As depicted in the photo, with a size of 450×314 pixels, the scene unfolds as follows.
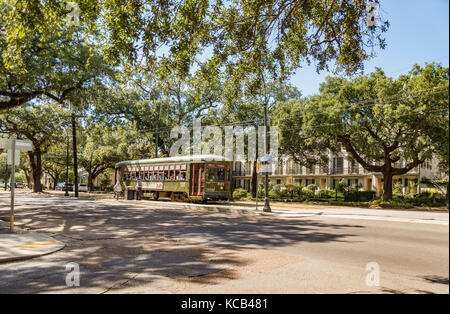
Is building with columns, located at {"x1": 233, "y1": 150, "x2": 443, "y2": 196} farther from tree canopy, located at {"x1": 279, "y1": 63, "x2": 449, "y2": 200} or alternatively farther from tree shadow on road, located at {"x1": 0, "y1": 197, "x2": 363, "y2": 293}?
tree shadow on road, located at {"x1": 0, "y1": 197, "x2": 363, "y2": 293}

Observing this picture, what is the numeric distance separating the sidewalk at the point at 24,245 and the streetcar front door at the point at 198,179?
1530 centimetres

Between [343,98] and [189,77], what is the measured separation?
916 inches

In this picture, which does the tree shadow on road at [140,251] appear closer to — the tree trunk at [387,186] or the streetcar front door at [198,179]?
the streetcar front door at [198,179]

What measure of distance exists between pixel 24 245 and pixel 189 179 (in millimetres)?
17285

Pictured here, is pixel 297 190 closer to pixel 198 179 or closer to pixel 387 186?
pixel 387 186

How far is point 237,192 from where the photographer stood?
4250 centimetres

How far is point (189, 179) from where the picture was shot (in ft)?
85.0

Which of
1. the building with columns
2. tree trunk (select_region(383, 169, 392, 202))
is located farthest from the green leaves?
the building with columns

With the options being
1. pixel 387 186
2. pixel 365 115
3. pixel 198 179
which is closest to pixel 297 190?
pixel 387 186

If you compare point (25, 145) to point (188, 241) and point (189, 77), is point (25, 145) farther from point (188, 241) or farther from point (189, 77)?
point (189, 77)

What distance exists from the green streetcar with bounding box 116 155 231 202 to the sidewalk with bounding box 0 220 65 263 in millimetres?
15386

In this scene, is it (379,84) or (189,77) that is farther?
(379,84)
